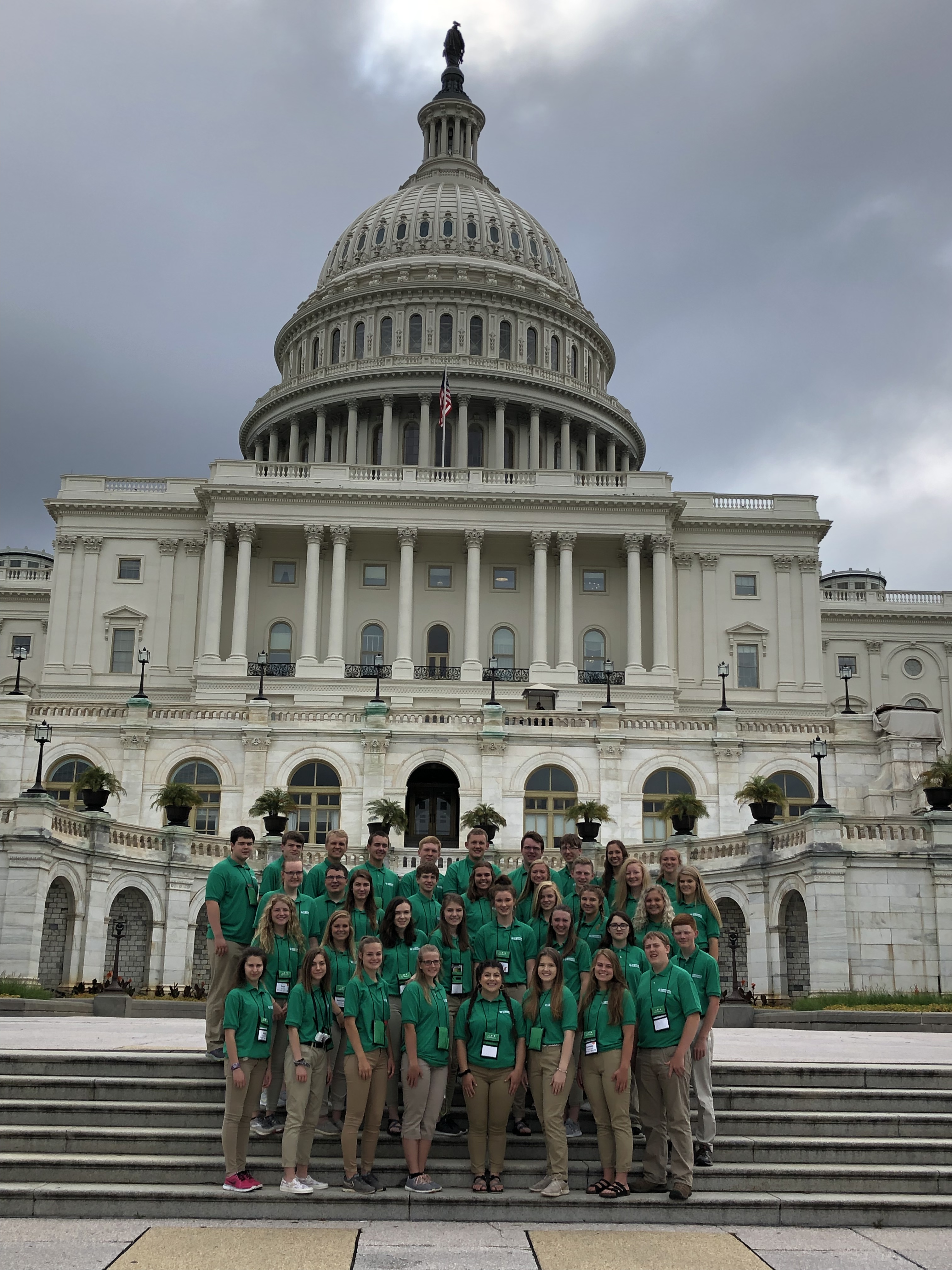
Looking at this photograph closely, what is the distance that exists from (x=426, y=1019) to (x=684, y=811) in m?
32.2

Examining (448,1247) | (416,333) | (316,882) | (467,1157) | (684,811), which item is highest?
(416,333)

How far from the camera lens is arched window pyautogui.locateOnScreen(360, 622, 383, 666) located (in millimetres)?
81000

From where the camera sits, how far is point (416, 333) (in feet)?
358

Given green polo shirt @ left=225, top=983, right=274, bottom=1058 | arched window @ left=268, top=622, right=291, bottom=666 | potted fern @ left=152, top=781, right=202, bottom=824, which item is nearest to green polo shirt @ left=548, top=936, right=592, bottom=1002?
green polo shirt @ left=225, top=983, right=274, bottom=1058

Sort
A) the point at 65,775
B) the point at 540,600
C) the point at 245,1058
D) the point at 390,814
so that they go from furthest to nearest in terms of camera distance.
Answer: the point at 540,600 < the point at 65,775 < the point at 390,814 < the point at 245,1058

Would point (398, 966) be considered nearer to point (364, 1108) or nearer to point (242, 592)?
point (364, 1108)

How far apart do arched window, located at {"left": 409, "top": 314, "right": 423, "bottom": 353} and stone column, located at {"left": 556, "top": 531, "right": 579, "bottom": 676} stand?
33.5m

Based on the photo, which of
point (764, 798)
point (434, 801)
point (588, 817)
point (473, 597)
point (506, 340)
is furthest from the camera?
point (506, 340)

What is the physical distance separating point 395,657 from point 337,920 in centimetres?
6573

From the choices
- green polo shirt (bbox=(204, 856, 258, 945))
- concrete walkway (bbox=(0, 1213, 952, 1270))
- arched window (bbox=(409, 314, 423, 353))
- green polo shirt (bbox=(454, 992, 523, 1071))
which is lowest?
concrete walkway (bbox=(0, 1213, 952, 1270))

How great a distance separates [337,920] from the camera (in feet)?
45.5

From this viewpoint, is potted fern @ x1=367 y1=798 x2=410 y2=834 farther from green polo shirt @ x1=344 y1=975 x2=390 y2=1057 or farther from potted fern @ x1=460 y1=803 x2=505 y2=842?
green polo shirt @ x1=344 y1=975 x2=390 y2=1057

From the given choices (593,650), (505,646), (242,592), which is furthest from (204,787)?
(593,650)

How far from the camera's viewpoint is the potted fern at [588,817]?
44.7 meters
